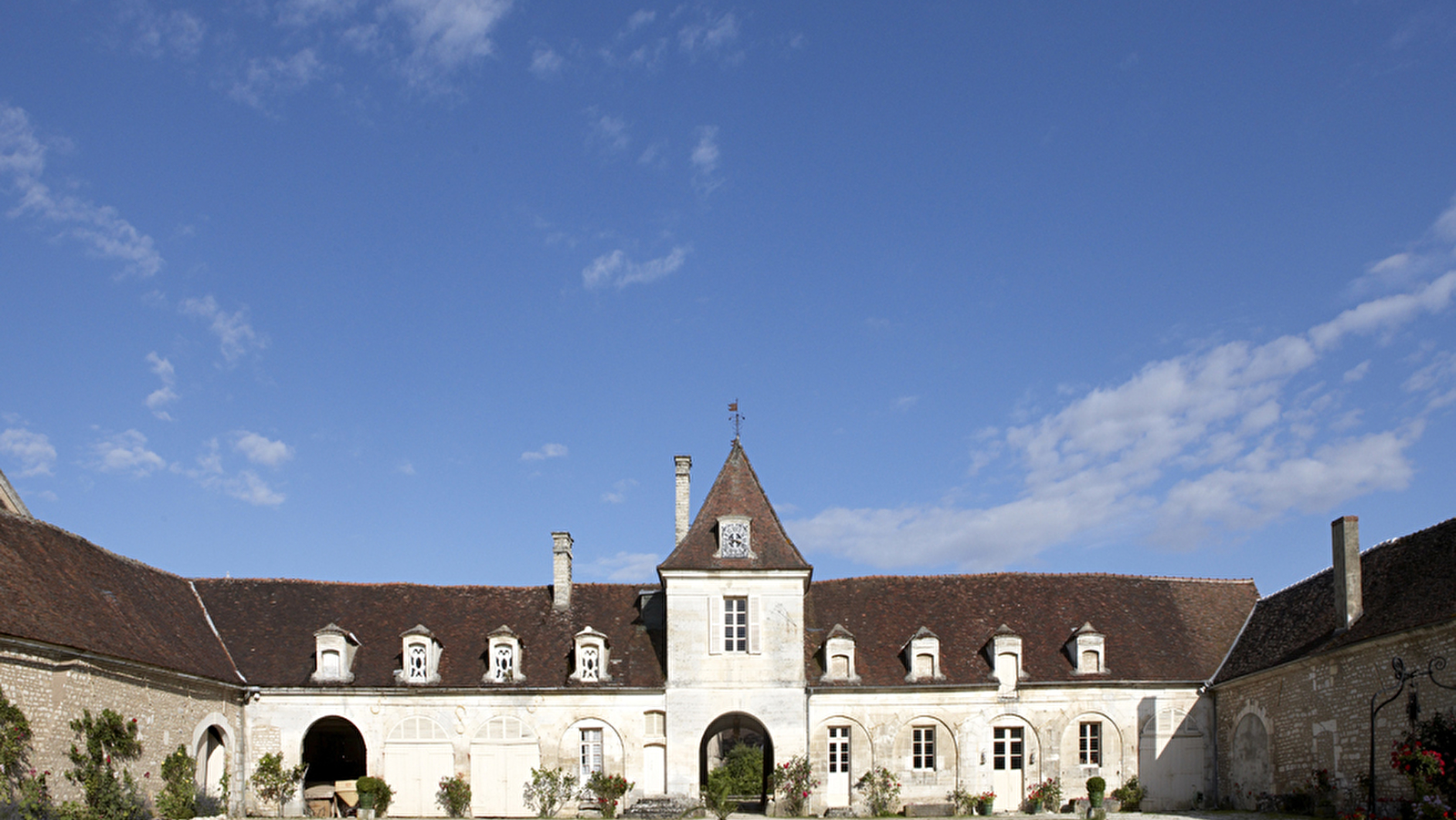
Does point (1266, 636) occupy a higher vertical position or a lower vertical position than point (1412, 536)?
lower

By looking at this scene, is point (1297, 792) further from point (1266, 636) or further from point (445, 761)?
point (445, 761)

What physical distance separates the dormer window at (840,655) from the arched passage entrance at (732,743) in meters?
2.21

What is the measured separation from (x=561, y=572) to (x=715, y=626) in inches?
195

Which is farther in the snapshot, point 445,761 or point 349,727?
point 349,727

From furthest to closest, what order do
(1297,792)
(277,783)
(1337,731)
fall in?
(277,783)
(1297,792)
(1337,731)

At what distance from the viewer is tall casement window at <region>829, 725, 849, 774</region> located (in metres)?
31.1

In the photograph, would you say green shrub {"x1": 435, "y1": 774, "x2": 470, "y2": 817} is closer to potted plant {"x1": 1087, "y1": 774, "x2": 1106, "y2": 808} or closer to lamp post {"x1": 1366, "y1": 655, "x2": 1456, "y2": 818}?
potted plant {"x1": 1087, "y1": 774, "x2": 1106, "y2": 808}

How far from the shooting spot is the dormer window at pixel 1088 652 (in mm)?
31359

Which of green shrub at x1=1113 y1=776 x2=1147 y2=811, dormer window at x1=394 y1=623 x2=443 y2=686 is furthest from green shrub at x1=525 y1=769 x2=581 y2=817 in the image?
green shrub at x1=1113 y1=776 x2=1147 y2=811

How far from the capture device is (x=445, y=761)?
30734mm

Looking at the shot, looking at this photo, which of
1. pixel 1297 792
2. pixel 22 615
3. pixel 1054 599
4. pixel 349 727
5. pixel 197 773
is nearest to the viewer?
pixel 22 615

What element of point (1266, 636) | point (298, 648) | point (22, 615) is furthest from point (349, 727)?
point (1266, 636)

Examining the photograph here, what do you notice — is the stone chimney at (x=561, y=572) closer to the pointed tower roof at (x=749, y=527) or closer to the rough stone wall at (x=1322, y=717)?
the pointed tower roof at (x=749, y=527)

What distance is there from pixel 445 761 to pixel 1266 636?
19.7 meters
